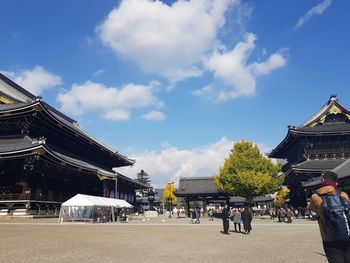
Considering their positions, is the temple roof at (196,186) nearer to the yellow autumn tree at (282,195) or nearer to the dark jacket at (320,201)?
the yellow autumn tree at (282,195)

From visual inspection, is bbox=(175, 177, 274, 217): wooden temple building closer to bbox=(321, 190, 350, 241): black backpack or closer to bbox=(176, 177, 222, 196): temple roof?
bbox=(176, 177, 222, 196): temple roof

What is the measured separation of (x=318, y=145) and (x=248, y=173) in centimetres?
938

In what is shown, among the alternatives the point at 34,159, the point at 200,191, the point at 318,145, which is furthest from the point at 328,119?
the point at 34,159

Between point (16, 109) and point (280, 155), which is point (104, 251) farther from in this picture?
point (280, 155)

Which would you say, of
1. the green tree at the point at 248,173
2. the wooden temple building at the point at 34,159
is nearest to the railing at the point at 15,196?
the wooden temple building at the point at 34,159

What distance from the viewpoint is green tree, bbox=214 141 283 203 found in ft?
133

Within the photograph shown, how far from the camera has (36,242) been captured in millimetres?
13203

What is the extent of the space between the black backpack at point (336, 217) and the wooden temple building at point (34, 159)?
89.1 ft

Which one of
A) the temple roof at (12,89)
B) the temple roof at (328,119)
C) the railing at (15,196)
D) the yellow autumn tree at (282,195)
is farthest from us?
the yellow autumn tree at (282,195)

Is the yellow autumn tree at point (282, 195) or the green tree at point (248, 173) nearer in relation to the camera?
the green tree at point (248, 173)

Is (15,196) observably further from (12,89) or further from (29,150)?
(12,89)

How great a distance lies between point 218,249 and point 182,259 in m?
2.62

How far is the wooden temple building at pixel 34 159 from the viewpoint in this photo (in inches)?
1141

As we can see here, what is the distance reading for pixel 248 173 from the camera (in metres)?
40.5
